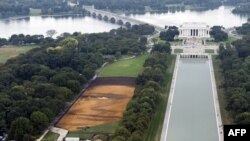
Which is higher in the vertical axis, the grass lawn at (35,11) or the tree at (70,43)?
the grass lawn at (35,11)

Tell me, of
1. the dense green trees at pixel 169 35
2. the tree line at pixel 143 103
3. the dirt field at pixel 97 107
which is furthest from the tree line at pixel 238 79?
the dense green trees at pixel 169 35

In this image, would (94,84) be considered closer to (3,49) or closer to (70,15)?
(3,49)

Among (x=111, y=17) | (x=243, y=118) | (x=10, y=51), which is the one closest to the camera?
(x=243, y=118)

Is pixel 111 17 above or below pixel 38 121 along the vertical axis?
above

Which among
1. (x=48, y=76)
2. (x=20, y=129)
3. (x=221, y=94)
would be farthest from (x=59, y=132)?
(x=221, y=94)

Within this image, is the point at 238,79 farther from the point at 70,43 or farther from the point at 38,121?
the point at 70,43

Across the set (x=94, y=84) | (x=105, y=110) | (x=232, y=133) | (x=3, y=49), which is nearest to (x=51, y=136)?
(x=105, y=110)

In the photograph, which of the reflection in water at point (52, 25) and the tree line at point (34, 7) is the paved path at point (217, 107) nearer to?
the reflection in water at point (52, 25)
